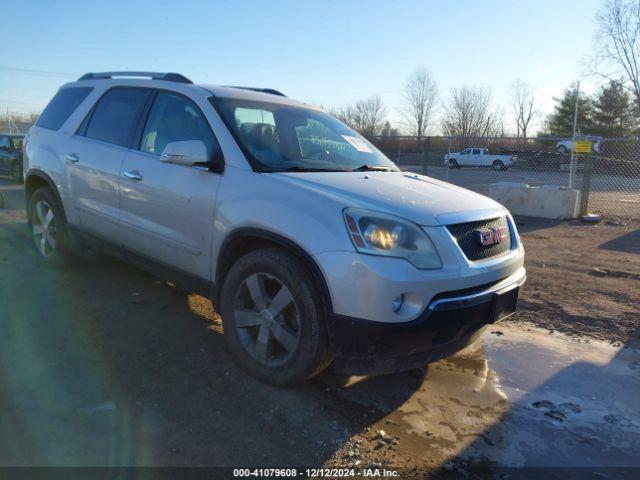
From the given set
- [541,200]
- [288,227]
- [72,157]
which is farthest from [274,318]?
[541,200]

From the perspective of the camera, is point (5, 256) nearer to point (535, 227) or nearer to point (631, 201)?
point (535, 227)

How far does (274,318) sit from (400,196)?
3.54 ft

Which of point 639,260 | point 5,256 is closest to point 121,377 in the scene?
point 5,256

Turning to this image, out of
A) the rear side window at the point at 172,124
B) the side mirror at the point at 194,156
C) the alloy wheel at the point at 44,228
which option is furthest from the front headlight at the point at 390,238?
the alloy wheel at the point at 44,228

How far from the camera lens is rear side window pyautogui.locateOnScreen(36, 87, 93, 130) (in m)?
5.14

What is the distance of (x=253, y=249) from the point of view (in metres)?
3.34

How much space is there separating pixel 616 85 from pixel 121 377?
50093mm

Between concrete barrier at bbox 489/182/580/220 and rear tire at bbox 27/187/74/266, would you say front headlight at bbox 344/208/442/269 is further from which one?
concrete barrier at bbox 489/182/580/220

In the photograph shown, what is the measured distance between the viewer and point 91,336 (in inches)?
151

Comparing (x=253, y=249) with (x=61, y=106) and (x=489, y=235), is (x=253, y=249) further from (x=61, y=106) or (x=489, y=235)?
(x=61, y=106)

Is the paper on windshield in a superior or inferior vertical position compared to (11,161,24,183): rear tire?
superior

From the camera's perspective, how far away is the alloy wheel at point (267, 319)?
308 cm

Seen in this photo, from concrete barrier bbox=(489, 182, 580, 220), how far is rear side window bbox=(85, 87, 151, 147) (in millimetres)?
8984

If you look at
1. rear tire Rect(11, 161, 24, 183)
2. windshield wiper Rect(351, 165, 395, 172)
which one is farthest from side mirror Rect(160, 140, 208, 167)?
rear tire Rect(11, 161, 24, 183)
